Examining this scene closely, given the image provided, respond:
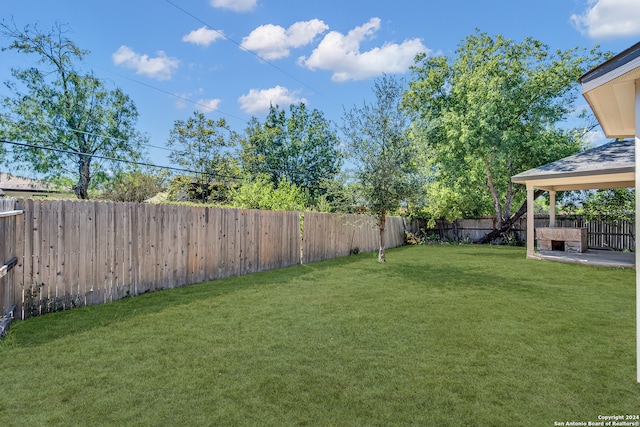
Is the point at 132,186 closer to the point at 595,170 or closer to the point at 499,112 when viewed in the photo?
the point at 499,112

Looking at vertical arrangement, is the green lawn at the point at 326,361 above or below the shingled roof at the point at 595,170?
below

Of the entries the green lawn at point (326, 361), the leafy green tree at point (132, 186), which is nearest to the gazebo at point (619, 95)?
the green lawn at point (326, 361)

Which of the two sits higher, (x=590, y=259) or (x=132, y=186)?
(x=132, y=186)

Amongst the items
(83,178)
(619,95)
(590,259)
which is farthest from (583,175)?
(83,178)

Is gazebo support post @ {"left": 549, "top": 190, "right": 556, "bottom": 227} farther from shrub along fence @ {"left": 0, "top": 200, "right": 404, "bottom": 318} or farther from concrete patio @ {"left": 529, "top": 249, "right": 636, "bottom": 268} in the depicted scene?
shrub along fence @ {"left": 0, "top": 200, "right": 404, "bottom": 318}

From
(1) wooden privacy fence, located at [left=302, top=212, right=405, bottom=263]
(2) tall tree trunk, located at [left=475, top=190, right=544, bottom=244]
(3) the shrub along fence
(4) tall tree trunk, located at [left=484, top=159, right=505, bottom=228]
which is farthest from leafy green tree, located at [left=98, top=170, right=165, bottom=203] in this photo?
(2) tall tree trunk, located at [left=475, top=190, right=544, bottom=244]

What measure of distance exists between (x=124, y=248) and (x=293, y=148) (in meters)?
17.5

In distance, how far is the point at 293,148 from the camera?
2225 cm

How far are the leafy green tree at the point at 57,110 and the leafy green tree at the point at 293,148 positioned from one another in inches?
320

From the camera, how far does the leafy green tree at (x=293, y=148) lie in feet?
72.3

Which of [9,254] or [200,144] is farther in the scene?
[200,144]

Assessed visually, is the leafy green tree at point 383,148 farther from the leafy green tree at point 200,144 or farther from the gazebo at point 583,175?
the leafy green tree at point 200,144

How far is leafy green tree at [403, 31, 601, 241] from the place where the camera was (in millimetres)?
14875

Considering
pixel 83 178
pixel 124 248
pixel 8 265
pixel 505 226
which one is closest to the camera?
pixel 8 265
